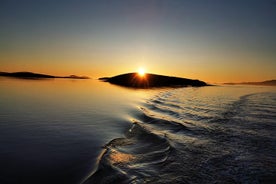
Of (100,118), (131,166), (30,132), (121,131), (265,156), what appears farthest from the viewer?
(100,118)

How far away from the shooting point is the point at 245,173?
19.1 ft

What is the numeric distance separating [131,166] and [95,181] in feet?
4.27

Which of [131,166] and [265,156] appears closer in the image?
[131,166]

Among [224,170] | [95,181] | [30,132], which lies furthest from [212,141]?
[30,132]

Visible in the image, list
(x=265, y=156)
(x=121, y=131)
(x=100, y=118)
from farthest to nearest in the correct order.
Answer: (x=100, y=118) → (x=121, y=131) → (x=265, y=156)

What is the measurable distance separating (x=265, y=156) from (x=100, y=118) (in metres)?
8.84

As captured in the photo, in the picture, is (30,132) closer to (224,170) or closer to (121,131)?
(121,131)

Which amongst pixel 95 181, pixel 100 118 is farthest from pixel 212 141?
pixel 100 118

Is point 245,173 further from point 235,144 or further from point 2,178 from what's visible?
point 2,178

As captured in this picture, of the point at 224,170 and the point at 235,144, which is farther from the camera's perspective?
the point at 235,144

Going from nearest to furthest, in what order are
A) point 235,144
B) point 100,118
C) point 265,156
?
point 265,156 → point 235,144 → point 100,118

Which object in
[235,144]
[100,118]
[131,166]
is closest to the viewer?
[131,166]

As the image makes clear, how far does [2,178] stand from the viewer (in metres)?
5.01

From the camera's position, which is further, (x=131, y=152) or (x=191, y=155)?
(x=131, y=152)
